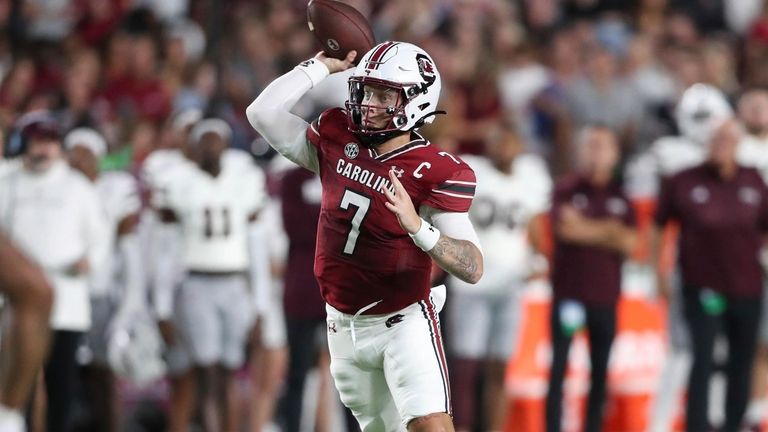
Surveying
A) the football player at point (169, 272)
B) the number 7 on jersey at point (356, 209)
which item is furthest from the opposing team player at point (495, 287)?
the number 7 on jersey at point (356, 209)

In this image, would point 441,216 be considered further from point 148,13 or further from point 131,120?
point 148,13

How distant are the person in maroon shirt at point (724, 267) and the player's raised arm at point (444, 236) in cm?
322

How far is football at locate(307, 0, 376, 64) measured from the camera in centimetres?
588

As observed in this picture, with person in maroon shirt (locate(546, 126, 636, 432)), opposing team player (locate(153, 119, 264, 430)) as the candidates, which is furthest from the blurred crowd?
person in maroon shirt (locate(546, 126, 636, 432))

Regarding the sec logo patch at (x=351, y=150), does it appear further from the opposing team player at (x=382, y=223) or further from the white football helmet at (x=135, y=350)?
the white football helmet at (x=135, y=350)

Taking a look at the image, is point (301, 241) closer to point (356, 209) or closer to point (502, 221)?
point (502, 221)

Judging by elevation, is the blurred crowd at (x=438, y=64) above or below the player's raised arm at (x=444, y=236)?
above

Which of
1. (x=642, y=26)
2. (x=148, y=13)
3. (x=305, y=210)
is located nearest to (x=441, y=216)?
(x=305, y=210)

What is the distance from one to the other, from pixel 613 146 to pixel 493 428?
1.81 metres

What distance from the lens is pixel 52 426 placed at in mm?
7863

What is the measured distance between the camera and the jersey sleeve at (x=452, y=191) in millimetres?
5559

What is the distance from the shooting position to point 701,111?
8.96 metres

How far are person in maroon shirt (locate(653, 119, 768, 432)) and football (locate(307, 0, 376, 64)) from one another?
3.19 m

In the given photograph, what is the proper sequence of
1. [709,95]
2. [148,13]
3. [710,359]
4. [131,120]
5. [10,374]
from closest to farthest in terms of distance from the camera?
[10,374] → [710,359] → [709,95] → [131,120] → [148,13]
